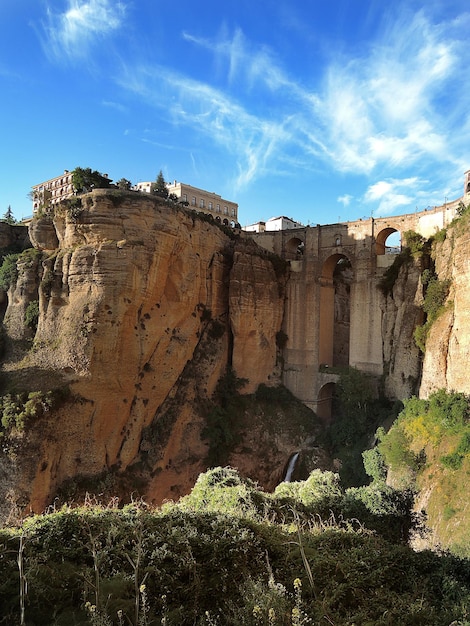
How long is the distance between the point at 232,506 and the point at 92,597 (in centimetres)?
643

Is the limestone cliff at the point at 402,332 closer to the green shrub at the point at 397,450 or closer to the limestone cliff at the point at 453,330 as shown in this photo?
→ the limestone cliff at the point at 453,330

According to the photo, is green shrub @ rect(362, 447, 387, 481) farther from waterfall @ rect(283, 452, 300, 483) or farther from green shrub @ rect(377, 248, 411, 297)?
green shrub @ rect(377, 248, 411, 297)

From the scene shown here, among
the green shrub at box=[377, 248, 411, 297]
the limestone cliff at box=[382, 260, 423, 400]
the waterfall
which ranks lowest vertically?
the waterfall

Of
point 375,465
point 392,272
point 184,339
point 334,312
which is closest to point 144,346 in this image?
point 184,339

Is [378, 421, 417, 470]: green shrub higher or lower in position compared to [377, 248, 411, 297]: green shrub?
lower

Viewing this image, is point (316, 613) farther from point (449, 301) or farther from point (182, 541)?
point (449, 301)

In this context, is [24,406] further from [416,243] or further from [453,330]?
[416,243]

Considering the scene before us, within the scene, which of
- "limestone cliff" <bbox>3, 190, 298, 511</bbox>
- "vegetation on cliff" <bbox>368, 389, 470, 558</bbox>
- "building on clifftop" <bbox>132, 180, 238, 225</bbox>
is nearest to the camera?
"vegetation on cliff" <bbox>368, 389, 470, 558</bbox>

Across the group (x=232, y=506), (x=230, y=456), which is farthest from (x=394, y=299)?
(x=232, y=506)

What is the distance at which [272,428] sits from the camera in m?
25.5

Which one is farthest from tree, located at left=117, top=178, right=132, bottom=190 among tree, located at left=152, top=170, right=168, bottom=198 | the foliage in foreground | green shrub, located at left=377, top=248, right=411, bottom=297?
the foliage in foreground

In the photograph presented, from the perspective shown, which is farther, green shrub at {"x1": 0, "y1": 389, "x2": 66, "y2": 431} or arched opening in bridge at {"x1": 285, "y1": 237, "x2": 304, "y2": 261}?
arched opening in bridge at {"x1": 285, "y1": 237, "x2": 304, "y2": 261}

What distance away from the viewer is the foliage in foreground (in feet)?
17.7

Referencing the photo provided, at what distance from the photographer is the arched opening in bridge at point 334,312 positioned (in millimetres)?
27906
